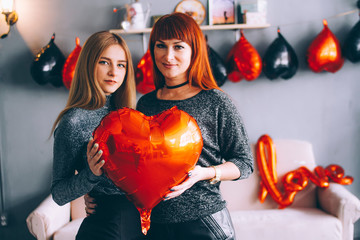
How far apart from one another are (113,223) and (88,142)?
0.80ft

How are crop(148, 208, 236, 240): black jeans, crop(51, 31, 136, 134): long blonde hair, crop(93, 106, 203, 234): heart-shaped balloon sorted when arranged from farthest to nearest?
1. crop(51, 31, 136, 134): long blonde hair
2. crop(148, 208, 236, 240): black jeans
3. crop(93, 106, 203, 234): heart-shaped balloon

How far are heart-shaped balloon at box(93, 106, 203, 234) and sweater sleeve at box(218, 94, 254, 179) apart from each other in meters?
0.20

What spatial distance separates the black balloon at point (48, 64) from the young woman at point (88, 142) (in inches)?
48.3

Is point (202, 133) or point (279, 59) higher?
point (279, 59)

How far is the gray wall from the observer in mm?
2285

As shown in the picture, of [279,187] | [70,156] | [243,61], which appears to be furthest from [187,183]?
[279,187]

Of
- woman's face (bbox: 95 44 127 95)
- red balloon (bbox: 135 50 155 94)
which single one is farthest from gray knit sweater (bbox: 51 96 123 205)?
red balloon (bbox: 135 50 155 94)

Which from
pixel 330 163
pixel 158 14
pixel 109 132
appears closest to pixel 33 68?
pixel 158 14

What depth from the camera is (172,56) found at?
→ 90cm

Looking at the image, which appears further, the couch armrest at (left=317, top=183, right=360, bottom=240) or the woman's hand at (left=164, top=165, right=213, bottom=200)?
the couch armrest at (left=317, top=183, right=360, bottom=240)

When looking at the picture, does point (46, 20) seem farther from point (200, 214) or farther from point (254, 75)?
point (200, 214)

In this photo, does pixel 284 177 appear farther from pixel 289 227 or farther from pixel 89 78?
pixel 89 78

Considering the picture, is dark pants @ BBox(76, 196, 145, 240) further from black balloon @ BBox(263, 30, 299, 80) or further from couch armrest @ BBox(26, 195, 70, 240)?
black balloon @ BBox(263, 30, 299, 80)

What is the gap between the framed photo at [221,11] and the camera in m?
2.22
